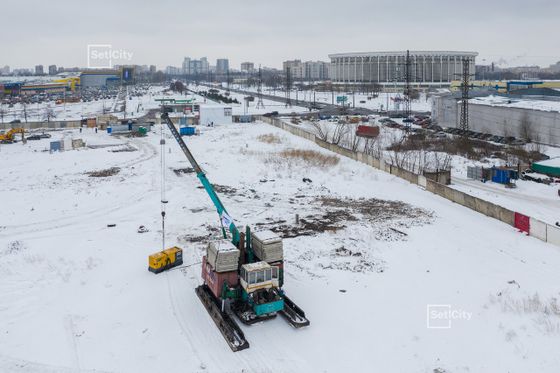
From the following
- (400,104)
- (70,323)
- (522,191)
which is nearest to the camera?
(70,323)

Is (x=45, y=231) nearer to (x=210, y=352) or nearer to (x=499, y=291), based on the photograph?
(x=210, y=352)

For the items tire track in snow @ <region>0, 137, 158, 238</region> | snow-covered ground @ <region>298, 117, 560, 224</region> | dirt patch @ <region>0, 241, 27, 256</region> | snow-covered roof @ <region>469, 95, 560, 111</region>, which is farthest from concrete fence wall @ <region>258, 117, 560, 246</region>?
snow-covered roof @ <region>469, 95, 560, 111</region>

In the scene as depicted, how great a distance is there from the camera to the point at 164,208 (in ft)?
82.1

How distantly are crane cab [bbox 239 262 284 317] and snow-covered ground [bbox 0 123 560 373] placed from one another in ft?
2.11

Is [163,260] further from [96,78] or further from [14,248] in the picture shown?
[96,78]

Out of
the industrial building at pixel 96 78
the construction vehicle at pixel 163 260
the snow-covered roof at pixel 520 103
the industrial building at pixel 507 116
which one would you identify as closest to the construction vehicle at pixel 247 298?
the construction vehicle at pixel 163 260

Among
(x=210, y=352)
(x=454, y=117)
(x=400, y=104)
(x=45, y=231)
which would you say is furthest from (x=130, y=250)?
(x=400, y=104)

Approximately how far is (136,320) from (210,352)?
288 cm

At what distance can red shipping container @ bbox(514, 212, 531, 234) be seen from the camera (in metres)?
20.7

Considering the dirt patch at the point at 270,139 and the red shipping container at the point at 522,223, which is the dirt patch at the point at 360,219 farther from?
the dirt patch at the point at 270,139

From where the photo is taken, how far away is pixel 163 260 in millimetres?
16672

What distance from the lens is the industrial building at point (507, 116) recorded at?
46031 millimetres

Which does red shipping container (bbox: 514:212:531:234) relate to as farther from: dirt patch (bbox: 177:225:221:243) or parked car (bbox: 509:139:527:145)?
parked car (bbox: 509:139:527:145)

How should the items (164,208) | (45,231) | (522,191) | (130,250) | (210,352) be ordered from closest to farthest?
(210,352)
(130,250)
(45,231)
(164,208)
(522,191)
